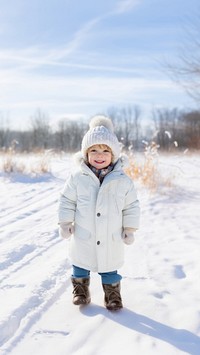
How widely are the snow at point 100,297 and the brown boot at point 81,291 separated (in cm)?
5

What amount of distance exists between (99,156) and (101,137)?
4.9 inches

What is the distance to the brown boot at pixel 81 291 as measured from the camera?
238 centimetres

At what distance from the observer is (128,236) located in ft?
7.79

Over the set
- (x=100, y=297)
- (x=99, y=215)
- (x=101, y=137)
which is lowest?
(x=100, y=297)

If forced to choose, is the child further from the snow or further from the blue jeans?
the snow

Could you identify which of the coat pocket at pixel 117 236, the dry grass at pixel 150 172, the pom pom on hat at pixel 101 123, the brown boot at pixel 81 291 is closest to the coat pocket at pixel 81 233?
the coat pocket at pixel 117 236

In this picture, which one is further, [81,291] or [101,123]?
[101,123]

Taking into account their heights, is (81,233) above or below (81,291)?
above

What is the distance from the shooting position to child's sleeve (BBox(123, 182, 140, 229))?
239 centimetres

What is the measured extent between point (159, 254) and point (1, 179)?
5609mm

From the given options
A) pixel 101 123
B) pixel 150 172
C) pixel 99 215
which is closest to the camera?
pixel 99 215

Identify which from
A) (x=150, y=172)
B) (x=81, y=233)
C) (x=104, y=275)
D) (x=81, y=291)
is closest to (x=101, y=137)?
(x=81, y=233)

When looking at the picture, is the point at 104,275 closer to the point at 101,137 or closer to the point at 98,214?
the point at 98,214

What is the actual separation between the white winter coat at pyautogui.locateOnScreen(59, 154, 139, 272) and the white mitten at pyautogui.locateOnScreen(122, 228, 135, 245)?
0.03 m
